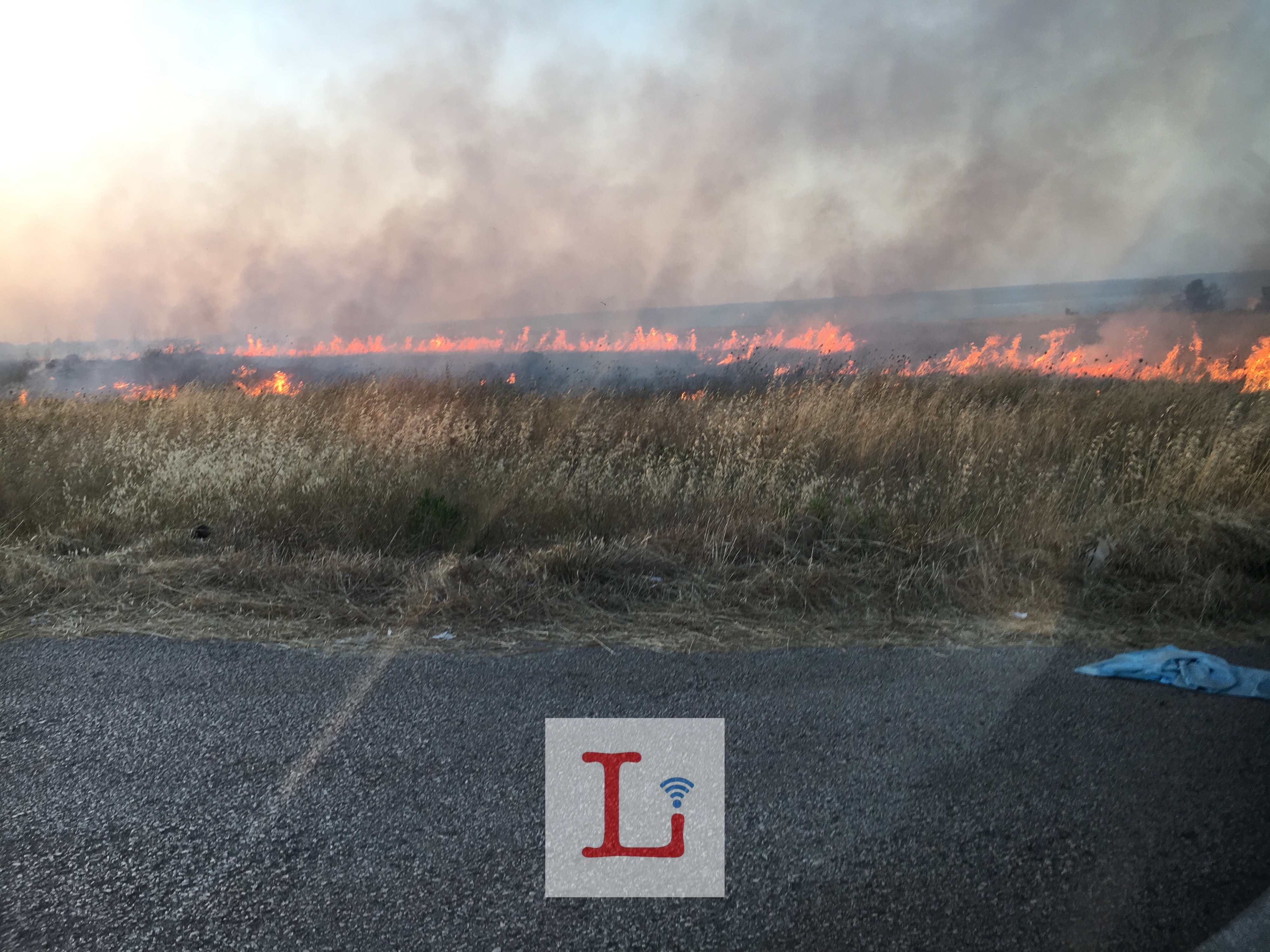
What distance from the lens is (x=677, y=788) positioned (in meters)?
2.77

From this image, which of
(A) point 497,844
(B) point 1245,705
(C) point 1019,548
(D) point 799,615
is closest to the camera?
(A) point 497,844

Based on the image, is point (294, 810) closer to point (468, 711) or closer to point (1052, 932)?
point (468, 711)

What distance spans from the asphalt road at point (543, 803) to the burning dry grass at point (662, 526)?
645 mm

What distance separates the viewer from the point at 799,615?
4613 millimetres

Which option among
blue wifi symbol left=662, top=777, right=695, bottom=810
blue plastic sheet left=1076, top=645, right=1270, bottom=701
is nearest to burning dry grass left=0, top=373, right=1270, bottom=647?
blue plastic sheet left=1076, top=645, right=1270, bottom=701

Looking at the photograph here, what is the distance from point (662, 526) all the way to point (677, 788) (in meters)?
3.21

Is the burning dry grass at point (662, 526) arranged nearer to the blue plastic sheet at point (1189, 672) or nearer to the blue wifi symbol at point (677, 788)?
the blue plastic sheet at point (1189, 672)

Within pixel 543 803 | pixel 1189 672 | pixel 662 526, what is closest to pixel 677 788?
pixel 543 803

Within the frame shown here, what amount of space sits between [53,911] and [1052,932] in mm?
2596

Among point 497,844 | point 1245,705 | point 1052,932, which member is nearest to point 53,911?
point 497,844

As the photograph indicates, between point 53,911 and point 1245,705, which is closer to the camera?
point 53,911

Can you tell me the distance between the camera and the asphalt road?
2135mm

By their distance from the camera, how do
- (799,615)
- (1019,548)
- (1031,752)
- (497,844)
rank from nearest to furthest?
(497,844) → (1031,752) → (799,615) → (1019,548)

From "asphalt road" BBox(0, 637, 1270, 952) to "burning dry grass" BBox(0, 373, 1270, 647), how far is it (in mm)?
645
